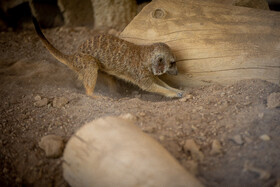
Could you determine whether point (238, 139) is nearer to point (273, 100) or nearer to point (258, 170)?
point (258, 170)

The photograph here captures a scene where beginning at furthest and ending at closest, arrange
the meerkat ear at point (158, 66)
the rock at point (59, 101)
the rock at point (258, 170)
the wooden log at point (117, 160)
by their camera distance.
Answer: the meerkat ear at point (158, 66)
the rock at point (59, 101)
the rock at point (258, 170)
the wooden log at point (117, 160)

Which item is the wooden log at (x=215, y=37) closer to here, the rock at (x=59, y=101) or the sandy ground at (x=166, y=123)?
the sandy ground at (x=166, y=123)

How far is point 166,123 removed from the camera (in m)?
1.82

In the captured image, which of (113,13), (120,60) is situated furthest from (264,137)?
(113,13)

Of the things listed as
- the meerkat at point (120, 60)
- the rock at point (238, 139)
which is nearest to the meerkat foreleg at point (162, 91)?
the meerkat at point (120, 60)

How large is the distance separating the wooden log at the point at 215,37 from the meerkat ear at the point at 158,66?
17 centimetres

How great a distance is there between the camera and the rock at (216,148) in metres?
1.50

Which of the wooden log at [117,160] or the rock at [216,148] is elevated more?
the wooden log at [117,160]

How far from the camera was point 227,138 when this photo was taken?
1604mm

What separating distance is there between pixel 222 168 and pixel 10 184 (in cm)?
138

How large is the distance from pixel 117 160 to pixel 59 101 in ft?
4.11

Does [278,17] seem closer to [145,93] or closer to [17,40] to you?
[145,93]

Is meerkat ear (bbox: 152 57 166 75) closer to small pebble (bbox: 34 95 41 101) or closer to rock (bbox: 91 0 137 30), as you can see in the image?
small pebble (bbox: 34 95 41 101)

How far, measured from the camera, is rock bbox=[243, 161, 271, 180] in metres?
1.30
